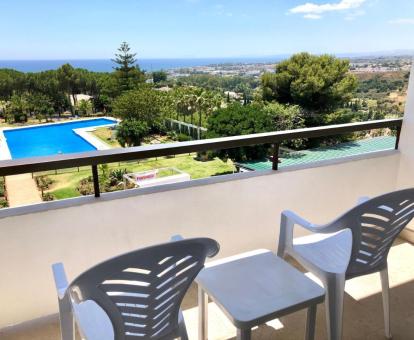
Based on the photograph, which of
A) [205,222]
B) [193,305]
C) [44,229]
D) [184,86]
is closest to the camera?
[44,229]

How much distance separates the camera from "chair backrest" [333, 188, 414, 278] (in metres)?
1.22

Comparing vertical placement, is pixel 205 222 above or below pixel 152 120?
above

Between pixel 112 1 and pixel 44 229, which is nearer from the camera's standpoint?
pixel 44 229

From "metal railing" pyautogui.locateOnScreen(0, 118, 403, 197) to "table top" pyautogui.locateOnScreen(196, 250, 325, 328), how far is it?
663 mm

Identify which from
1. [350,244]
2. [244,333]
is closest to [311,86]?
[350,244]

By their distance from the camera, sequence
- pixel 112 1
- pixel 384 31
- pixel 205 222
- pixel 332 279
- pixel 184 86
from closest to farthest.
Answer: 1. pixel 332 279
2. pixel 205 222
3. pixel 184 86
4. pixel 384 31
5. pixel 112 1

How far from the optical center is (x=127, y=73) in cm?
2777

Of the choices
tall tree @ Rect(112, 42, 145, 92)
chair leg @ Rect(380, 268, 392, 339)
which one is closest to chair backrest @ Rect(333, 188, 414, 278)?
chair leg @ Rect(380, 268, 392, 339)

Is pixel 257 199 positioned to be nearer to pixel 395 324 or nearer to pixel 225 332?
pixel 225 332

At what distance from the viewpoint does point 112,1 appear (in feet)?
109

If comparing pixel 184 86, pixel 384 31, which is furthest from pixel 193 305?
pixel 384 31

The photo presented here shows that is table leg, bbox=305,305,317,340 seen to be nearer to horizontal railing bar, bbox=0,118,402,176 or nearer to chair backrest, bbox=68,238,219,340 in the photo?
chair backrest, bbox=68,238,219,340

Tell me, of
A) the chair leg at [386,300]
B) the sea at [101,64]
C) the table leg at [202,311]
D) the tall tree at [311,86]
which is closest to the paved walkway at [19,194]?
the table leg at [202,311]

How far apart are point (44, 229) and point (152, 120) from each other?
25.6 meters
